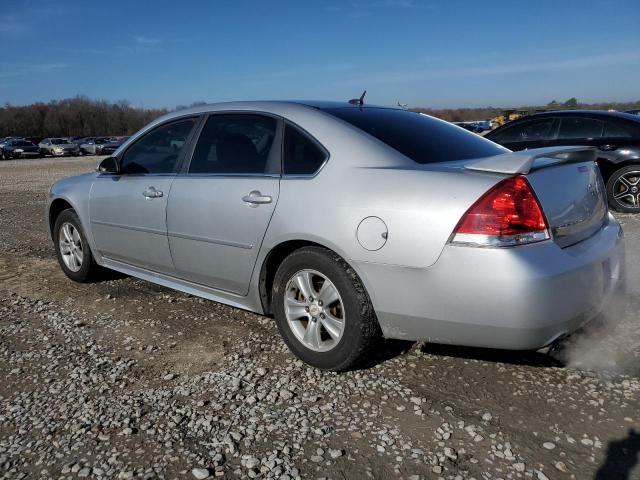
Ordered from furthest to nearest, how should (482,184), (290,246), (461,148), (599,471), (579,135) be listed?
(579,135), (461,148), (290,246), (482,184), (599,471)

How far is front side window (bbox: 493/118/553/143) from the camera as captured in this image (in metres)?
8.35

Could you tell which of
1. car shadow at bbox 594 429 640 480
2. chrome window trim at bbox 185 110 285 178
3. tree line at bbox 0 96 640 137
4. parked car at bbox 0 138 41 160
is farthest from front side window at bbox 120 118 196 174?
tree line at bbox 0 96 640 137

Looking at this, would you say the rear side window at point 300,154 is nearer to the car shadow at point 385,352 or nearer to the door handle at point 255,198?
the door handle at point 255,198

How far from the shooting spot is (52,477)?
7.45 feet

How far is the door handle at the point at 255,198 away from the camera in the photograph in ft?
10.6

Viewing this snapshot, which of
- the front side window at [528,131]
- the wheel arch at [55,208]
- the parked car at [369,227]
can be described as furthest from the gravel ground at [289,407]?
the front side window at [528,131]

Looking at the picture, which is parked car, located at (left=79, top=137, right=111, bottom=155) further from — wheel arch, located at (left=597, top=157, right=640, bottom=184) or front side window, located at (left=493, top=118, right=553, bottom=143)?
wheel arch, located at (left=597, top=157, right=640, bottom=184)

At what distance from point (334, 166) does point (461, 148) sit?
908 mm

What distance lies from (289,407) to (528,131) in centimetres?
710

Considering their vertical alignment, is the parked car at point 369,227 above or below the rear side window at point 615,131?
below

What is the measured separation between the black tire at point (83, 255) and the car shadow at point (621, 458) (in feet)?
13.8

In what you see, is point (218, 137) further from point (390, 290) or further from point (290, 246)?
point (390, 290)

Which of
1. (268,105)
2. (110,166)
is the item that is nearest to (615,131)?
A: (268,105)

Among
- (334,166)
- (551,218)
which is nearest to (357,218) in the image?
(334,166)
